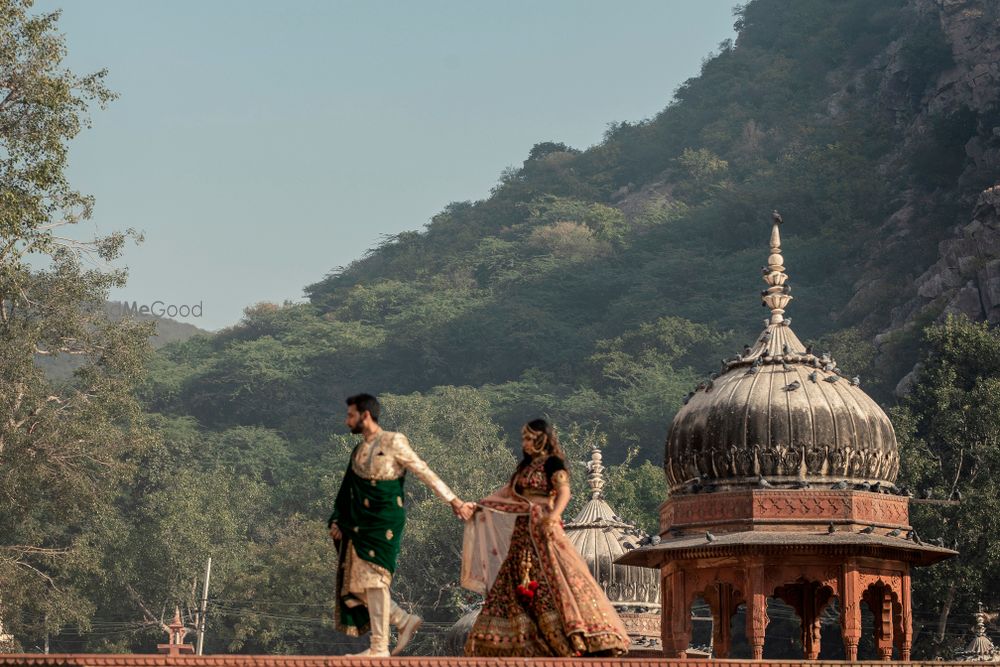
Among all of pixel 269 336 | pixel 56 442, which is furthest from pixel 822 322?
pixel 56 442

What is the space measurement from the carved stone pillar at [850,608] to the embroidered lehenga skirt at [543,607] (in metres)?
6.57

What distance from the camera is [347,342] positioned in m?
111

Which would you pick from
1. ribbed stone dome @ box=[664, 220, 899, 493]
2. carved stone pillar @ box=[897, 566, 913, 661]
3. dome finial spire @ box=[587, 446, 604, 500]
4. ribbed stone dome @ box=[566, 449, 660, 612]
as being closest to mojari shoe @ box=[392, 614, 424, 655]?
ribbed stone dome @ box=[664, 220, 899, 493]

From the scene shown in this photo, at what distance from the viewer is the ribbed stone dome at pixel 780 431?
73.5 feet

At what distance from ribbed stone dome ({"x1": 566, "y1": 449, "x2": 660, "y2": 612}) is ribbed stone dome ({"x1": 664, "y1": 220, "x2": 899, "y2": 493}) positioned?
5701 mm

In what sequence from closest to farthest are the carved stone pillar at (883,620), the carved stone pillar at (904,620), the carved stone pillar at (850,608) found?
1. the carved stone pillar at (850,608)
2. the carved stone pillar at (904,620)
3. the carved stone pillar at (883,620)

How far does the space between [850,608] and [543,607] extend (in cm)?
702

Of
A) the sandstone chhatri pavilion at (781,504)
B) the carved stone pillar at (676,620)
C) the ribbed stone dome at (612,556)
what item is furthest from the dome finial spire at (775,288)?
the ribbed stone dome at (612,556)

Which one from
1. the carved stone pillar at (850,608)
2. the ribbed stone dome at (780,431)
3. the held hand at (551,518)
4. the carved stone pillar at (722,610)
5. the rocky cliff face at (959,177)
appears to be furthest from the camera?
the rocky cliff face at (959,177)

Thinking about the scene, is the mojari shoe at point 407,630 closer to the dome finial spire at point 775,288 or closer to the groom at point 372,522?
the groom at point 372,522

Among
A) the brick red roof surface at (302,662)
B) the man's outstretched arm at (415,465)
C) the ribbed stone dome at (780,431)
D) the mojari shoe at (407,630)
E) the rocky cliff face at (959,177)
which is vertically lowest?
Answer: the brick red roof surface at (302,662)

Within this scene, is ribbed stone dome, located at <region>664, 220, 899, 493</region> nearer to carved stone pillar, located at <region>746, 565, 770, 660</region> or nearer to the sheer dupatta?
carved stone pillar, located at <region>746, 565, 770, 660</region>

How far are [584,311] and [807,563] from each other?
93.1 metres

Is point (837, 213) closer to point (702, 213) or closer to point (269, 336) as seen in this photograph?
point (702, 213)
